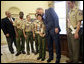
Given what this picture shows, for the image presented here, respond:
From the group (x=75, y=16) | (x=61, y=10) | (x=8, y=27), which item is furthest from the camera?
(x=61, y=10)

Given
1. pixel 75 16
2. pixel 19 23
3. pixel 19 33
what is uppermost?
pixel 75 16

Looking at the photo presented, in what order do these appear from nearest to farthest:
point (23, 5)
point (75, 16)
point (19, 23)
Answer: point (75, 16), point (19, 23), point (23, 5)

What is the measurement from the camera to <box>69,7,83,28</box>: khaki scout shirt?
11.8ft

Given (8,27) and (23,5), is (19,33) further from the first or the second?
(23,5)

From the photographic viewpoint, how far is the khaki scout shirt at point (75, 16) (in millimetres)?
3584

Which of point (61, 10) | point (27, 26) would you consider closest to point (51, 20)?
point (27, 26)

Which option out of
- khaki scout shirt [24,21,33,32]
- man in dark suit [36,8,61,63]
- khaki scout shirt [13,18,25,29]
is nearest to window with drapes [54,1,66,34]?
khaki scout shirt [24,21,33,32]

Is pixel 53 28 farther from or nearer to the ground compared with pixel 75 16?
nearer to the ground

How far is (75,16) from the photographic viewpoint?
12.0 ft

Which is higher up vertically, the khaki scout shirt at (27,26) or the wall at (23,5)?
the wall at (23,5)

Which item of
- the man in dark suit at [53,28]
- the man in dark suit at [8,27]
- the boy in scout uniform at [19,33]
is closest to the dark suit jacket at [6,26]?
the man in dark suit at [8,27]

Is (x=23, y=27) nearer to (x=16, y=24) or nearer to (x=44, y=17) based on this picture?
(x=16, y=24)

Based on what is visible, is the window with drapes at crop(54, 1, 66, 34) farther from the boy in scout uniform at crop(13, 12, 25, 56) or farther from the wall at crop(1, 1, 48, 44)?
the boy in scout uniform at crop(13, 12, 25, 56)

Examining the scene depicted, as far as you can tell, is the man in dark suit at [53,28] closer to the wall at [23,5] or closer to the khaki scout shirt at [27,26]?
the khaki scout shirt at [27,26]
